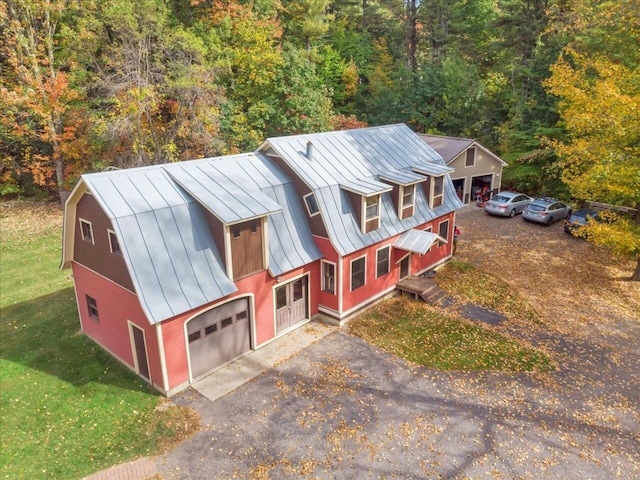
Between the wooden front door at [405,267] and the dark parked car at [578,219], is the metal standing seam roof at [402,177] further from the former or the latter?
the dark parked car at [578,219]

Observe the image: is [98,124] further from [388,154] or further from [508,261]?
[508,261]

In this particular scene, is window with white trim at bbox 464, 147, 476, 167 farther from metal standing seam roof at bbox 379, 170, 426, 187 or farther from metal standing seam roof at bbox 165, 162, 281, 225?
Answer: metal standing seam roof at bbox 165, 162, 281, 225

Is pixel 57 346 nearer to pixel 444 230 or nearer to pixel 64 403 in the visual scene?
pixel 64 403

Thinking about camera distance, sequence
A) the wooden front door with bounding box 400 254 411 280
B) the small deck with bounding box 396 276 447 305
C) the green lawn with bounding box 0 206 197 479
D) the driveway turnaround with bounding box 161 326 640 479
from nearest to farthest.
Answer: the driveway turnaround with bounding box 161 326 640 479 < the green lawn with bounding box 0 206 197 479 < the small deck with bounding box 396 276 447 305 < the wooden front door with bounding box 400 254 411 280

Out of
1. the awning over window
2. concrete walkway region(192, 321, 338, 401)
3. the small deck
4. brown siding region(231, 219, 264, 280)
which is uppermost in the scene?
brown siding region(231, 219, 264, 280)

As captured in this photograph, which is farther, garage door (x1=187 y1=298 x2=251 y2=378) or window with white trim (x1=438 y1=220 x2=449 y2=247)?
window with white trim (x1=438 y1=220 x2=449 y2=247)

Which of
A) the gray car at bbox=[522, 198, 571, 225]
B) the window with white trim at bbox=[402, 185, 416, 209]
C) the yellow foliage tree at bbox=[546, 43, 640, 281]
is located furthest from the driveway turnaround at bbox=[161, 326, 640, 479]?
the gray car at bbox=[522, 198, 571, 225]

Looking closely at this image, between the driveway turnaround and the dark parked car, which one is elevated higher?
the dark parked car

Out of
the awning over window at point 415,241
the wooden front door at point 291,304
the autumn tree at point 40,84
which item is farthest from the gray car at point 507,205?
the autumn tree at point 40,84
